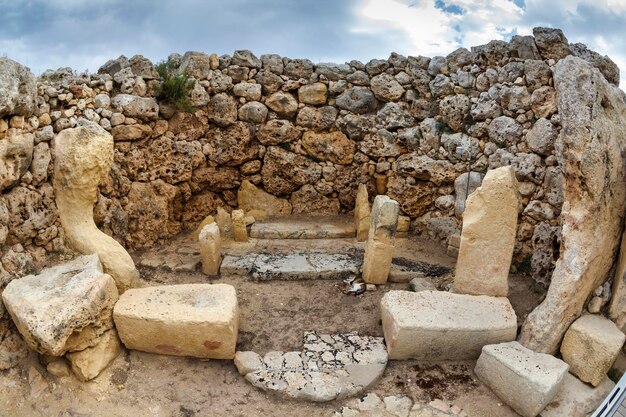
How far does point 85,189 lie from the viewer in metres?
4.36

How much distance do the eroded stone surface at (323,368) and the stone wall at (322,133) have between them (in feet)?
7.25

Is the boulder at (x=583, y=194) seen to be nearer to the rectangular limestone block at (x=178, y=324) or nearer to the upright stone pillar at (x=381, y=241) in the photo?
the upright stone pillar at (x=381, y=241)

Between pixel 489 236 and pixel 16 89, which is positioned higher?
pixel 16 89

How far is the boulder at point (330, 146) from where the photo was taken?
7027 mm

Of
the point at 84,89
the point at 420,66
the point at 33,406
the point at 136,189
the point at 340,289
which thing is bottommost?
the point at 33,406

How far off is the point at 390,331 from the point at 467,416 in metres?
0.90

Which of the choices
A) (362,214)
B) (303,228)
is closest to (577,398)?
(362,214)

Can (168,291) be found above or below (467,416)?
above

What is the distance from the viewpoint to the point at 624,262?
156 inches

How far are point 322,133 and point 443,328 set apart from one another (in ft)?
12.8

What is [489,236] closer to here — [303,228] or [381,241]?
[381,241]

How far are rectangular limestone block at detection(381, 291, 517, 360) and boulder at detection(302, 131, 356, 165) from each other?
3.25 meters

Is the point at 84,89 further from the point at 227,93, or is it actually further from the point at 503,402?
the point at 503,402

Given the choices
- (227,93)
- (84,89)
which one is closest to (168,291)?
(84,89)
